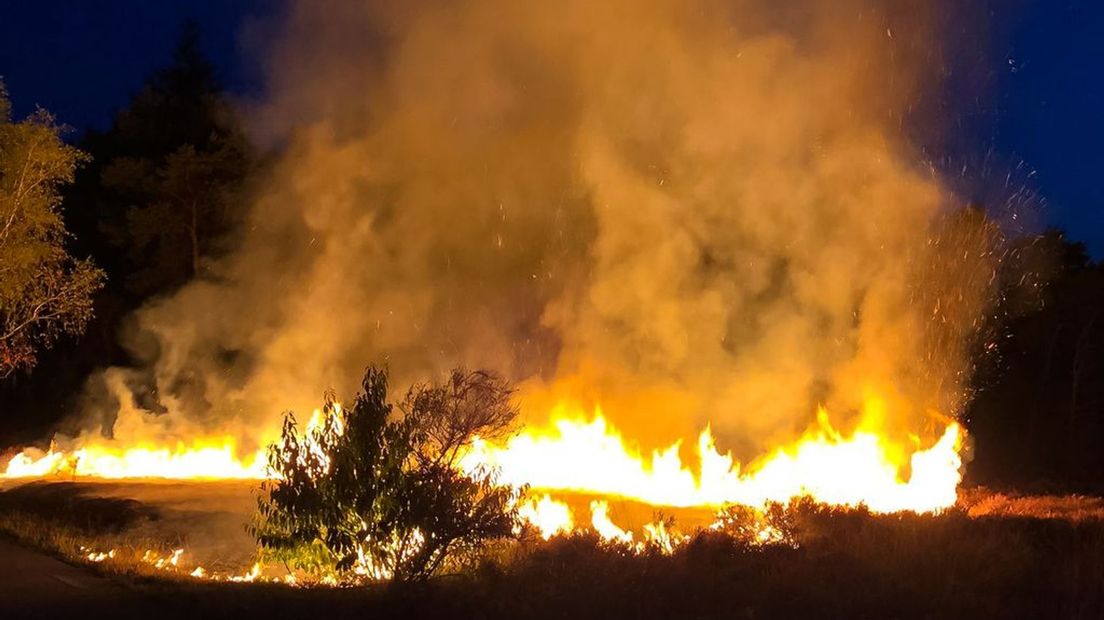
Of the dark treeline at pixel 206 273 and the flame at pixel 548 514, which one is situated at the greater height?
the dark treeline at pixel 206 273

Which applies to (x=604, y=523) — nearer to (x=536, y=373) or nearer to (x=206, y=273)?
(x=536, y=373)

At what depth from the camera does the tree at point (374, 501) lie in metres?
9.14

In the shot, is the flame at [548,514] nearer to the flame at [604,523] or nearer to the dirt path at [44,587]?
the flame at [604,523]

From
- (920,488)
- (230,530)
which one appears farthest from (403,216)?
(920,488)

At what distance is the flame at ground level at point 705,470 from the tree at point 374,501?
4.45 ft

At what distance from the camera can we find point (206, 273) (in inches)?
1059

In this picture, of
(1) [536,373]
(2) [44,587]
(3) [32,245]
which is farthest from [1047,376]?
(2) [44,587]

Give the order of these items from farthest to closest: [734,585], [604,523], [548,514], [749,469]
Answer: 1. [749,469]
2. [548,514]
3. [604,523]
4. [734,585]

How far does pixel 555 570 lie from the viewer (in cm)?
895

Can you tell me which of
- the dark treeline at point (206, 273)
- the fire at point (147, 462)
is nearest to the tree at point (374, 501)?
the fire at point (147, 462)

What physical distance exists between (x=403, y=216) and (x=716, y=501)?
11214mm

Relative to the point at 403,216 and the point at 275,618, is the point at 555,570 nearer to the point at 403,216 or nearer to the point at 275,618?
the point at 275,618

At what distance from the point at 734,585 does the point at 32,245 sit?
46.1ft

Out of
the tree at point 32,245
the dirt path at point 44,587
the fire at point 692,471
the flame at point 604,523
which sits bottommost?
the dirt path at point 44,587
